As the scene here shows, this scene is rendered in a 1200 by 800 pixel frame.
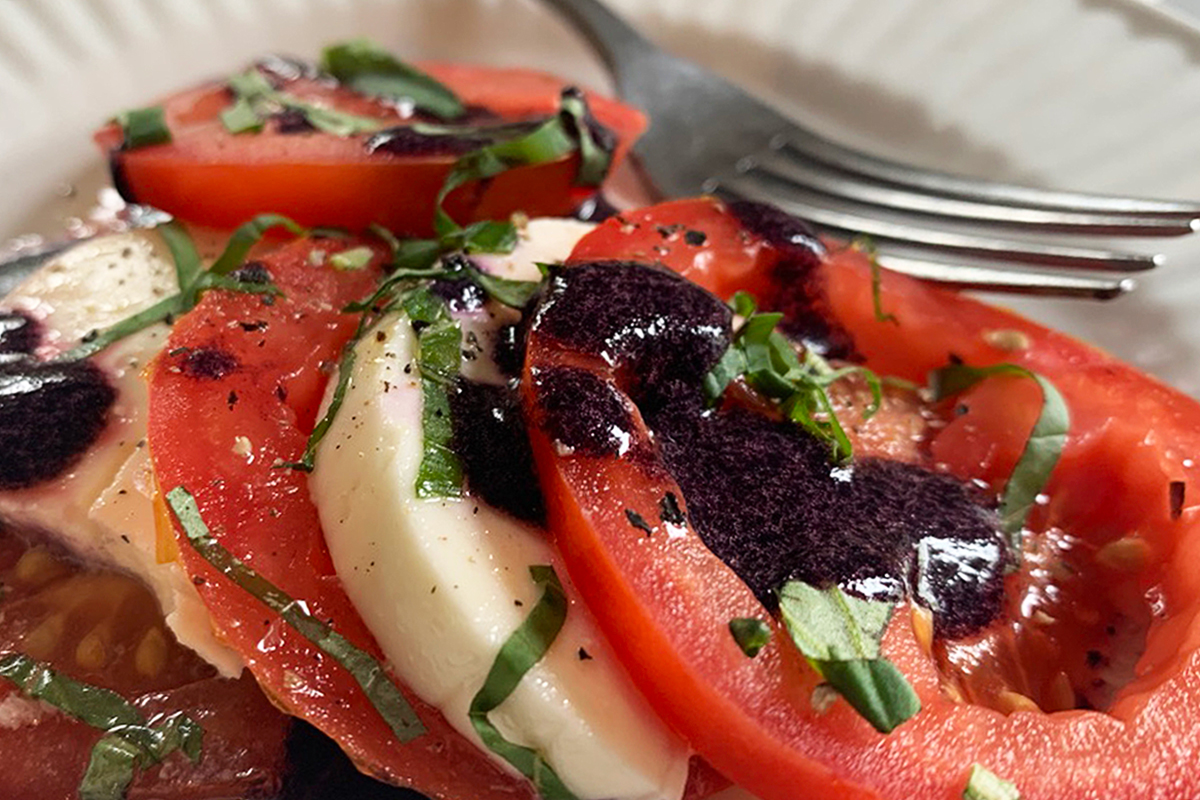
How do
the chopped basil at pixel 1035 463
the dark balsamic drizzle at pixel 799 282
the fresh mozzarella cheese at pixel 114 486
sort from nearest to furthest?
the fresh mozzarella cheese at pixel 114 486, the chopped basil at pixel 1035 463, the dark balsamic drizzle at pixel 799 282

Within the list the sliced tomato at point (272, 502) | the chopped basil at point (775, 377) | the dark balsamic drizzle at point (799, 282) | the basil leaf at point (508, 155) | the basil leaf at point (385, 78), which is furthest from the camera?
the basil leaf at point (385, 78)

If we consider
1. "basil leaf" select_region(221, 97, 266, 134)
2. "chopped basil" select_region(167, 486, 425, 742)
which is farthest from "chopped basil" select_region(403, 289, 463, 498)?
"basil leaf" select_region(221, 97, 266, 134)

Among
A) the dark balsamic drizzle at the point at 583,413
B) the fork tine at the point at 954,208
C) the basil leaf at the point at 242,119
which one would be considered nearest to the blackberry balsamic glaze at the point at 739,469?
the dark balsamic drizzle at the point at 583,413

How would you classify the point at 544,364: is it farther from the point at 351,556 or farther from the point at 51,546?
the point at 51,546

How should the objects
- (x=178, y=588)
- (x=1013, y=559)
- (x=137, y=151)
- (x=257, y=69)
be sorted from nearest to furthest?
(x=178, y=588)
(x=1013, y=559)
(x=137, y=151)
(x=257, y=69)

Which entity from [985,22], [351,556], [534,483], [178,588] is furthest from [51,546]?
[985,22]

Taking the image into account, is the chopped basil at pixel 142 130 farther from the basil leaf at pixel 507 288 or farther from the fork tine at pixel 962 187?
the fork tine at pixel 962 187

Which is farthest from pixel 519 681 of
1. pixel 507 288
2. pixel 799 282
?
pixel 799 282
